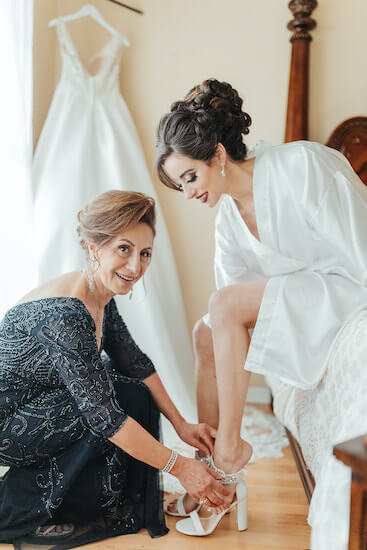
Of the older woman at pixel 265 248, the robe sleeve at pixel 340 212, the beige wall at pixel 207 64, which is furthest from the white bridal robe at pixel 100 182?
the robe sleeve at pixel 340 212

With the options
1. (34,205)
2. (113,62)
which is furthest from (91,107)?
(34,205)

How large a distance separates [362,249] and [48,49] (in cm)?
179

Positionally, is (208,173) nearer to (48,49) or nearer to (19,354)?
(19,354)

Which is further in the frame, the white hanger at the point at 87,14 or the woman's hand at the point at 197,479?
the white hanger at the point at 87,14

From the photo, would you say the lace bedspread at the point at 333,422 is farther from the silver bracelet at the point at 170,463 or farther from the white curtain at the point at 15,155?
the white curtain at the point at 15,155

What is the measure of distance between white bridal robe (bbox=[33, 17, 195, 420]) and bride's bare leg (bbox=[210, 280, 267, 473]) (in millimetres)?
931

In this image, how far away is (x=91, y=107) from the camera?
2.58 metres

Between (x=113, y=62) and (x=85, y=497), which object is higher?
(x=113, y=62)

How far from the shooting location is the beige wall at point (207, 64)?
8.92 feet

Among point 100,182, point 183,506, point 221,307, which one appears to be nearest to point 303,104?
point 100,182

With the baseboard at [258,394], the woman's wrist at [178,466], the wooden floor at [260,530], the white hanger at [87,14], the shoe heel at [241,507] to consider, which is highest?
the white hanger at [87,14]

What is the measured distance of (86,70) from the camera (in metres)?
2.69

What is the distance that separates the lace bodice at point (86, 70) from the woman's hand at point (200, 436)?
5.27ft

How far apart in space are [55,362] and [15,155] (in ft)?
3.50
